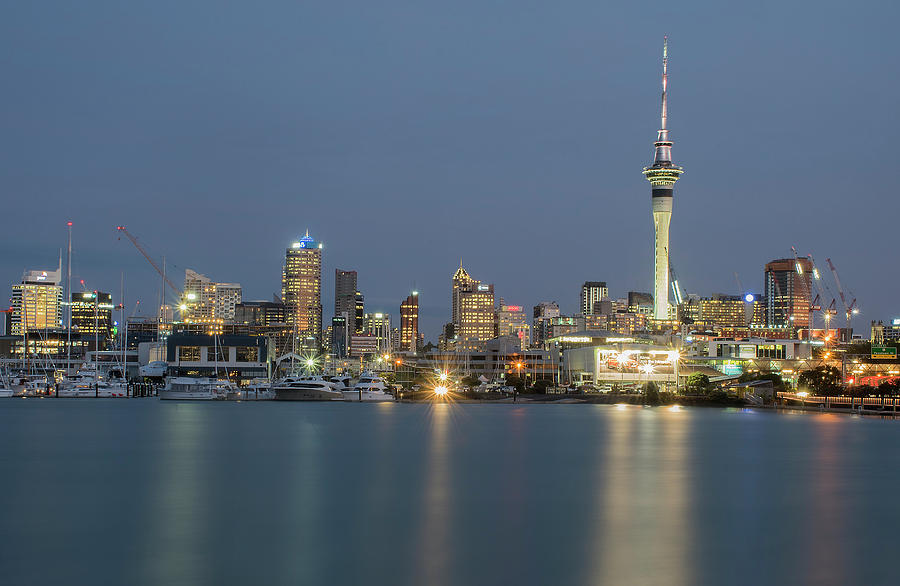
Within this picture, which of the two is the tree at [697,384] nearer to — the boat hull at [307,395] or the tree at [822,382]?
the tree at [822,382]

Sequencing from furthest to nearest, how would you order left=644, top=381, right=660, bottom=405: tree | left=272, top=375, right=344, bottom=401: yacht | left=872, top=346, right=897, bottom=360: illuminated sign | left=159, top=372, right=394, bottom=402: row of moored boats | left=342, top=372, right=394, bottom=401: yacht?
1. left=644, top=381, right=660, bottom=405: tree
2. left=342, top=372, right=394, bottom=401: yacht
3. left=159, top=372, right=394, bottom=402: row of moored boats
4. left=272, top=375, right=344, bottom=401: yacht
5. left=872, top=346, right=897, bottom=360: illuminated sign

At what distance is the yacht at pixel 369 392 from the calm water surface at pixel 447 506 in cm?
6121

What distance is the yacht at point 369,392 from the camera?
158 meters

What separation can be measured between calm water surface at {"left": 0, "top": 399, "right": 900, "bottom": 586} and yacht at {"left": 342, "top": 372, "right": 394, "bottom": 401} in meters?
61.2

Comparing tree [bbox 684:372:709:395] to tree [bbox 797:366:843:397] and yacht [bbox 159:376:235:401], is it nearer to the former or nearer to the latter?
tree [bbox 797:366:843:397]

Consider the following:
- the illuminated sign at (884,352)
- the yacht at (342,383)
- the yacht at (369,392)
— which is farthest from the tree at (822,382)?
the yacht at (342,383)

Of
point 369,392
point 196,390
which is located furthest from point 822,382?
point 196,390

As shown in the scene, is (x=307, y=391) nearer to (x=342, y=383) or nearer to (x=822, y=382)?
(x=342, y=383)

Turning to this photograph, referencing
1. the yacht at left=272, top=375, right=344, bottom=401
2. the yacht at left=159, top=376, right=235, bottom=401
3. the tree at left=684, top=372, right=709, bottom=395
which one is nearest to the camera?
the yacht at left=272, top=375, right=344, bottom=401

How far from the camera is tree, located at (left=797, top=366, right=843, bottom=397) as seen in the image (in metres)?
141

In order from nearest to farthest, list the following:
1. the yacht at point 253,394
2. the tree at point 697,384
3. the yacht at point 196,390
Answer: the yacht at point 196,390 → the yacht at point 253,394 → the tree at point 697,384

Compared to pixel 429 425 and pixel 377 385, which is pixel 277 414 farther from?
pixel 377 385

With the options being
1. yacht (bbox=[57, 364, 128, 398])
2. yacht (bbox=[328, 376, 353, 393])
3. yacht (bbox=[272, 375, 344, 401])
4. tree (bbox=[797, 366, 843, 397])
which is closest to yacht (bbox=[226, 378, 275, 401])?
yacht (bbox=[272, 375, 344, 401])

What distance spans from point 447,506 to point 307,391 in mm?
107193
